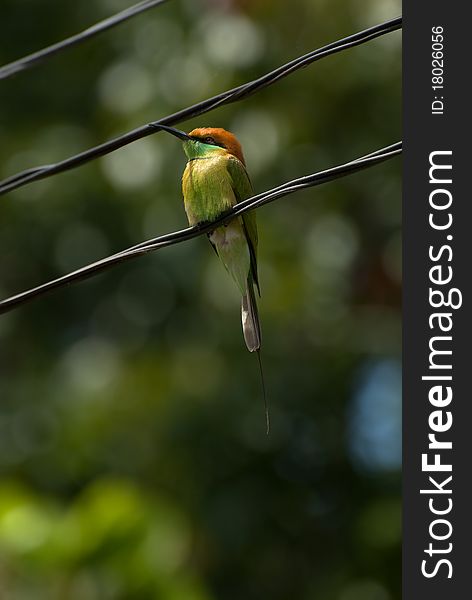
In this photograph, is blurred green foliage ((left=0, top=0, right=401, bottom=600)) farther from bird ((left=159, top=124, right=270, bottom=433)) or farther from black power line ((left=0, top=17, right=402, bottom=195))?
black power line ((left=0, top=17, right=402, bottom=195))

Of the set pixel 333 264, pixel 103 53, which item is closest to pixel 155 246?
pixel 333 264

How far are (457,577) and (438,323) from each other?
0.57 m

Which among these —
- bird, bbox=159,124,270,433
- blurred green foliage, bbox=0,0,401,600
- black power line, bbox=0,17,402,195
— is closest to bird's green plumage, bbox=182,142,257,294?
bird, bbox=159,124,270,433

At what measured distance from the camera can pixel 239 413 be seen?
19.6ft

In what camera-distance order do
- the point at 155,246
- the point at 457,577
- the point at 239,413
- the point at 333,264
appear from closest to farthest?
the point at 155,246 < the point at 457,577 < the point at 239,413 < the point at 333,264

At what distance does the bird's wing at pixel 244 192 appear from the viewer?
360 cm

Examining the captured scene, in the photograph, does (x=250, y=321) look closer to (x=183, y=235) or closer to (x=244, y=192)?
(x=244, y=192)

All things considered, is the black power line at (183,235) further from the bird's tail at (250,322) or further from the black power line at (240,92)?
Result: the bird's tail at (250,322)

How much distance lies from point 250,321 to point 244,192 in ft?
1.33

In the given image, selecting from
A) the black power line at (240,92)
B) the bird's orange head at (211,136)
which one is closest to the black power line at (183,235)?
the black power line at (240,92)

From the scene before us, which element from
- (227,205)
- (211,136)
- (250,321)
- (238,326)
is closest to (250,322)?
(250,321)

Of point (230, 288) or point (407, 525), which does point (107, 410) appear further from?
point (407, 525)

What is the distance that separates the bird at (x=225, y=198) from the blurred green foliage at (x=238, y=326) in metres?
2.08

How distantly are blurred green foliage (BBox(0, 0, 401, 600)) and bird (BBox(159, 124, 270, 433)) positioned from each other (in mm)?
2083
